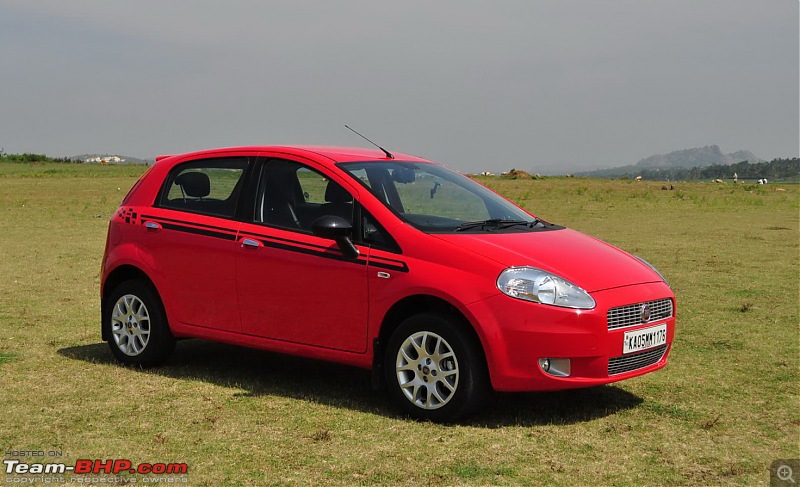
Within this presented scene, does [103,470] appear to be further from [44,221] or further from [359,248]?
[44,221]

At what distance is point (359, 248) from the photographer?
259 inches

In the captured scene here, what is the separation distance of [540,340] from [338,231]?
1480 millimetres

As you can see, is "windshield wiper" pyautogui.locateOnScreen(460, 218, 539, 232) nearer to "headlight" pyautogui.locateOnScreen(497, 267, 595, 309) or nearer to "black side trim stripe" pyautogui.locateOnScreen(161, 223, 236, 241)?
"headlight" pyautogui.locateOnScreen(497, 267, 595, 309)

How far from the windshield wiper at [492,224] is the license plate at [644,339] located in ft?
3.84

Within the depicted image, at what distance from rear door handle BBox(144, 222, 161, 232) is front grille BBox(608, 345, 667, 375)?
359 cm

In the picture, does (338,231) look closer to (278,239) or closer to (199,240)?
(278,239)

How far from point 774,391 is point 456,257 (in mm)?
2717

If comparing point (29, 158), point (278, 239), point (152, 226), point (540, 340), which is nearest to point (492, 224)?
point (540, 340)

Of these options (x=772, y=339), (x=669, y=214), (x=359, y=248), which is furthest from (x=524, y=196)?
(x=359, y=248)

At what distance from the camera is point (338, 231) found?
21.2 feet

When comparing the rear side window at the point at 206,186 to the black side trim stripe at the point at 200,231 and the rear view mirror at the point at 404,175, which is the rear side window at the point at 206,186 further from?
the rear view mirror at the point at 404,175

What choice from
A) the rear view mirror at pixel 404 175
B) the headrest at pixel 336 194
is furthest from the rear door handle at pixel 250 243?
the rear view mirror at pixel 404 175

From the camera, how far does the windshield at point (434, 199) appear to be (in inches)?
265

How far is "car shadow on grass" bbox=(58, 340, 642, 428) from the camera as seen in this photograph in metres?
6.51
